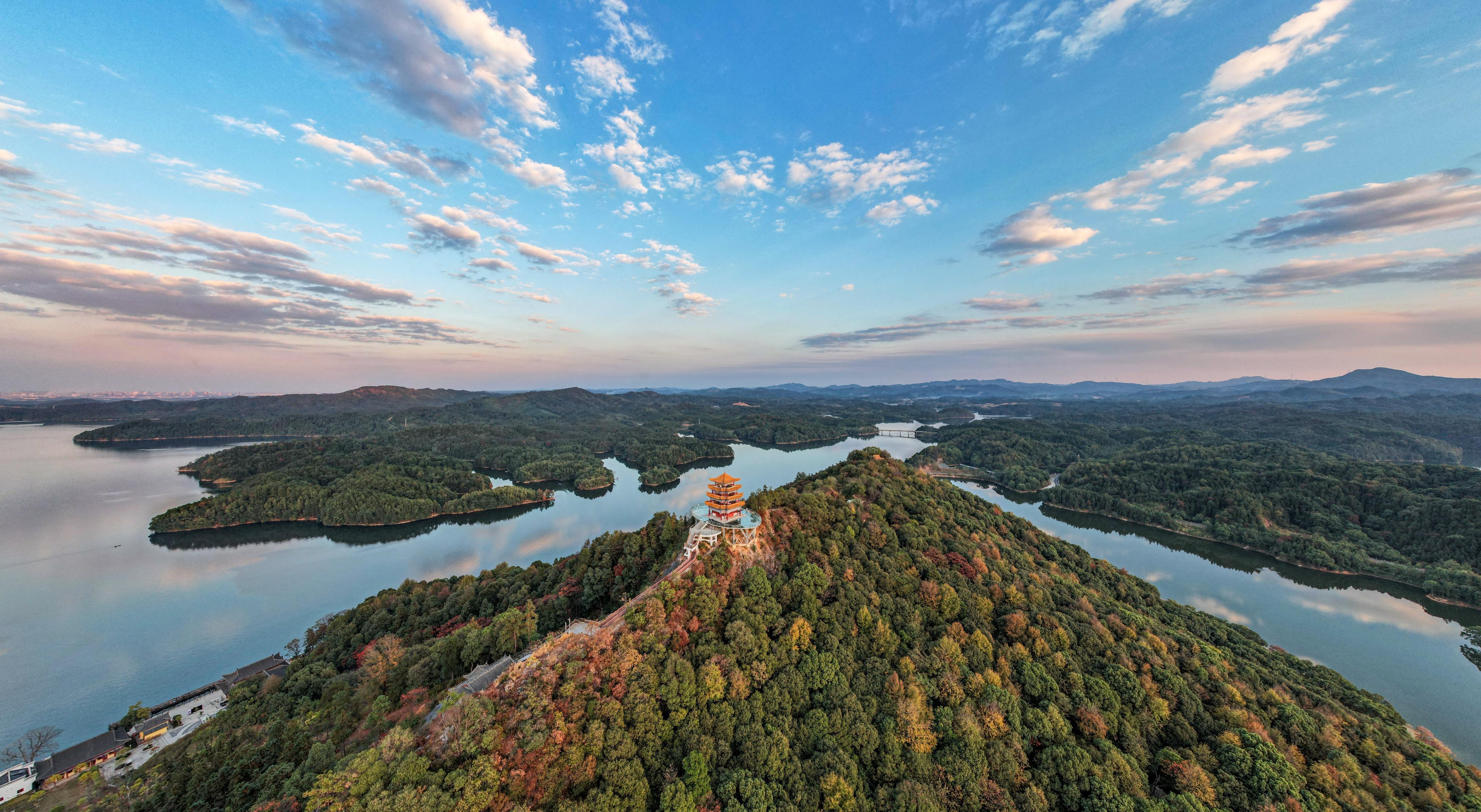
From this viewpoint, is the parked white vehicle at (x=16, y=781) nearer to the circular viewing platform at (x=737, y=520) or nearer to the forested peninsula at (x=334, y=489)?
the circular viewing platform at (x=737, y=520)

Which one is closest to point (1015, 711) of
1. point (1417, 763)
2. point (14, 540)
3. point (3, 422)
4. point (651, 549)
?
point (1417, 763)

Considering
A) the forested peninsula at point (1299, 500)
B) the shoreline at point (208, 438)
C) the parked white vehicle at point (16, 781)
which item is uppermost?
the shoreline at point (208, 438)

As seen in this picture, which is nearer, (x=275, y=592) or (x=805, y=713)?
(x=805, y=713)

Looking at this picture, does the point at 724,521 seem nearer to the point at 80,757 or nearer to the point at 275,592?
the point at 80,757

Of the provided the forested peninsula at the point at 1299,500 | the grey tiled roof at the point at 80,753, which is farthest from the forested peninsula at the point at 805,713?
the forested peninsula at the point at 1299,500

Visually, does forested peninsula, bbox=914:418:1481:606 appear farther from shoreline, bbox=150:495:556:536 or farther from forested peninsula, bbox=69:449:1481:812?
shoreline, bbox=150:495:556:536

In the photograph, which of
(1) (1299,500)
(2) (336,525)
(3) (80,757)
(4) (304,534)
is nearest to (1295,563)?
(1) (1299,500)

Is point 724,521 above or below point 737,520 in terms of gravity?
above
